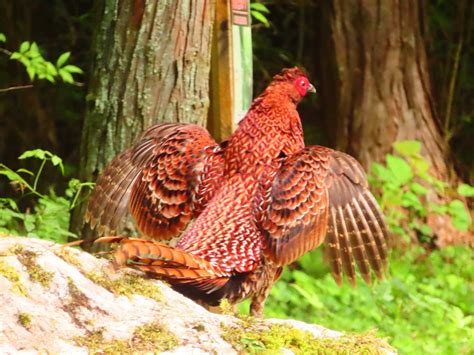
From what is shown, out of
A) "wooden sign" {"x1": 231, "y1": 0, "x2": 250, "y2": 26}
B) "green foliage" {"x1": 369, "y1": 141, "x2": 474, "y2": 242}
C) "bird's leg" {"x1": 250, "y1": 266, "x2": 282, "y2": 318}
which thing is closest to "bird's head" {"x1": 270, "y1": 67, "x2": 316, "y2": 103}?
"wooden sign" {"x1": 231, "y1": 0, "x2": 250, "y2": 26}

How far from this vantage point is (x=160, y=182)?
5609 millimetres

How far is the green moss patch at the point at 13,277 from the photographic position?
325 cm

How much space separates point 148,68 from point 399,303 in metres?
2.62

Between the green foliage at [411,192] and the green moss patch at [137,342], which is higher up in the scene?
the green moss patch at [137,342]

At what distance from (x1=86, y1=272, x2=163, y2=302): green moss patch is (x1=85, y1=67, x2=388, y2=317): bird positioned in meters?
1.14

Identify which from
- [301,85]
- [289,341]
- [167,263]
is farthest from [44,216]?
[289,341]

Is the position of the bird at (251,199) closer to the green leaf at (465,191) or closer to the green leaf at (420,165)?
the green leaf at (420,165)

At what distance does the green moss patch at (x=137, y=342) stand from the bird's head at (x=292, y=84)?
267cm

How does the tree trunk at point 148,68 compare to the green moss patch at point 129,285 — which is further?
the tree trunk at point 148,68

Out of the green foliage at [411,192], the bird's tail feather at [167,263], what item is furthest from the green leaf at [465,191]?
the bird's tail feather at [167,263]

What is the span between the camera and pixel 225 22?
625 centimetres

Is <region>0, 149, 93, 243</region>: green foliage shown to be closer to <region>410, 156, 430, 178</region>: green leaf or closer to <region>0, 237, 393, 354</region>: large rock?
<region>0, 237, 393, 354</region>: large rock

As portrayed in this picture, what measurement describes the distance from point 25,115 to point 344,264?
6.34 metres

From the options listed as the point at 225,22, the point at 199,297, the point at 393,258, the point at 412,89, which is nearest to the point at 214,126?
the point at 225,22
